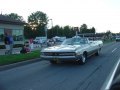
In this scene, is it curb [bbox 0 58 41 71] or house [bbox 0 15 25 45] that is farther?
house [bbox 0 15 25 45]

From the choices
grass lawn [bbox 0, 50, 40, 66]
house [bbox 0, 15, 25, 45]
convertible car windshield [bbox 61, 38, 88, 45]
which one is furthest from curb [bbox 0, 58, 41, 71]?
house [bbox 0, 15, 25, 45]

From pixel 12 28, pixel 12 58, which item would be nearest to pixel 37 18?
pixel 12 28

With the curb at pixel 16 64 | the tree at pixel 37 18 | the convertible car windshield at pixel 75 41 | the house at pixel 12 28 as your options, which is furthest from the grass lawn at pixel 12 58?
the tree at pixel 37 18

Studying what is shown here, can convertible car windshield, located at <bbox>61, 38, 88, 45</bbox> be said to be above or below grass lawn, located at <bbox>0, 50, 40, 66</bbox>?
above

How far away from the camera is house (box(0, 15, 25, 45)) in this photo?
123ft

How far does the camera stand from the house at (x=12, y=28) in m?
37.6

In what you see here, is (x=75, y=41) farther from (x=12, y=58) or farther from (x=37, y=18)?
(x=37, y=18)

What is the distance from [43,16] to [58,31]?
113 ft

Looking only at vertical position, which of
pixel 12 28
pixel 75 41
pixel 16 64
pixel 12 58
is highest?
pixel 12 28

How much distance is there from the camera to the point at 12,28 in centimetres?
4047

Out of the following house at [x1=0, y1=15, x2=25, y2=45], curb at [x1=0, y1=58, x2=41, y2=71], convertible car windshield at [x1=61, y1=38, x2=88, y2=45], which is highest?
house at [x1=0, y1=15, x2=25, y2=45]

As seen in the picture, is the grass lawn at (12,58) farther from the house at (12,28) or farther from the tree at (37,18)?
the tree at (37,18)

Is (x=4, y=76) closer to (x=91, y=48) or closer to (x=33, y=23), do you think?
(x=91, y=48)

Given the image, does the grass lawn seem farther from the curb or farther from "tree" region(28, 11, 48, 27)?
"tree" region(28, 11, 48, 27)
